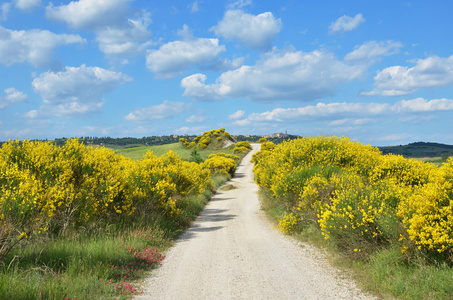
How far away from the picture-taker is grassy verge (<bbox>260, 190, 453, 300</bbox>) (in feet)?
21.6

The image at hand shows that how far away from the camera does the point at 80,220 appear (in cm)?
1068

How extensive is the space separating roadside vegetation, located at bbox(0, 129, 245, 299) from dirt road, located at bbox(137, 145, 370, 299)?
0.76 m

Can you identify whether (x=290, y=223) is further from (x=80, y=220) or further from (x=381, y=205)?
(x=80, y=220)

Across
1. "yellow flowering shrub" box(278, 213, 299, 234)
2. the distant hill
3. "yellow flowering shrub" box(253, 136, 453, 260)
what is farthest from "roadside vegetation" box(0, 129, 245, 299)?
the distant hill

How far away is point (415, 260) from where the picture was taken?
7.60m

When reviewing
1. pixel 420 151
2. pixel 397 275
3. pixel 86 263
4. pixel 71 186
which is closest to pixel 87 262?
pixel 86 263

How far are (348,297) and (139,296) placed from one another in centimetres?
509

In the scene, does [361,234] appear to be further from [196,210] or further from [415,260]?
[196,210]

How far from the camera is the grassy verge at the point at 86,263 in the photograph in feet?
20.6

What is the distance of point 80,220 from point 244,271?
6121mm

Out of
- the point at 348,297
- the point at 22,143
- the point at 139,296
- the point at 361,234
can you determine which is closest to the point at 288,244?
the point at 361,234

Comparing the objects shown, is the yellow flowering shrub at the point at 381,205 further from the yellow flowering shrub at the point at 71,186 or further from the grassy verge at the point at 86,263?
the yellow flowering shrub at the point at 71,186

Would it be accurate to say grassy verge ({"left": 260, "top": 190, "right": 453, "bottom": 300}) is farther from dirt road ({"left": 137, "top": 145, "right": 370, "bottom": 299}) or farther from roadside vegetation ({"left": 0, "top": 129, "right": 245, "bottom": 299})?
roadside vegetation ({"left": 0, "top": 129, "right": 245, "bottom": 299})

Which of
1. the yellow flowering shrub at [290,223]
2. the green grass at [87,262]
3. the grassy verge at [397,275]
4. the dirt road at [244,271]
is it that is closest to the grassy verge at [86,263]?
the green grass at [87,262]
